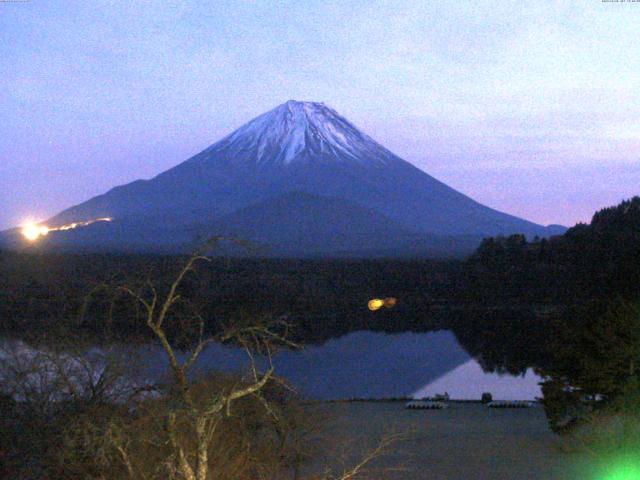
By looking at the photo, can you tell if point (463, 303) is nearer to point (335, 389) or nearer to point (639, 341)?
point (335, 389)

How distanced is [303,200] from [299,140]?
48.0ft

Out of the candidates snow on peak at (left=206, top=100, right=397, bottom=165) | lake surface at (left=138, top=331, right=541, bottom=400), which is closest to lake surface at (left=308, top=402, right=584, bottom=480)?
lake surface at (left=138, top=331, right=541, bottom=400)

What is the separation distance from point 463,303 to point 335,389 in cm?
2604

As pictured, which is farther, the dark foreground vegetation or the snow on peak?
the snow on peak

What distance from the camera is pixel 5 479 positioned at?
8.07 metres

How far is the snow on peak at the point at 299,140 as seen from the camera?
353 feet

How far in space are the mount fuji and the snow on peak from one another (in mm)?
142

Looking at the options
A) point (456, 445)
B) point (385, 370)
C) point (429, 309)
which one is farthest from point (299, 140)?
point (456, 445)

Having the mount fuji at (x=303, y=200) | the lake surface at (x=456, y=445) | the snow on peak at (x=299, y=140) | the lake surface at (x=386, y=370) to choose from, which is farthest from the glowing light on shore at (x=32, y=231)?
the snow on peak at (x=299, y=140)

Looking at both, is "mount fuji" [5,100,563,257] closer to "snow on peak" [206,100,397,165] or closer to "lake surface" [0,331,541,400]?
"snow on peak" [206,100,397,165]

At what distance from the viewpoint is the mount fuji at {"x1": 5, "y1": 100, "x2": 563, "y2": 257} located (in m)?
90.3

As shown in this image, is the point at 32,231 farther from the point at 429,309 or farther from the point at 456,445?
the point at 429,309

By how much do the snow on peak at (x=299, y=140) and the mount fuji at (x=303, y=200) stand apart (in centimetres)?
14

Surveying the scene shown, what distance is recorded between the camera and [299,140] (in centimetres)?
11206
